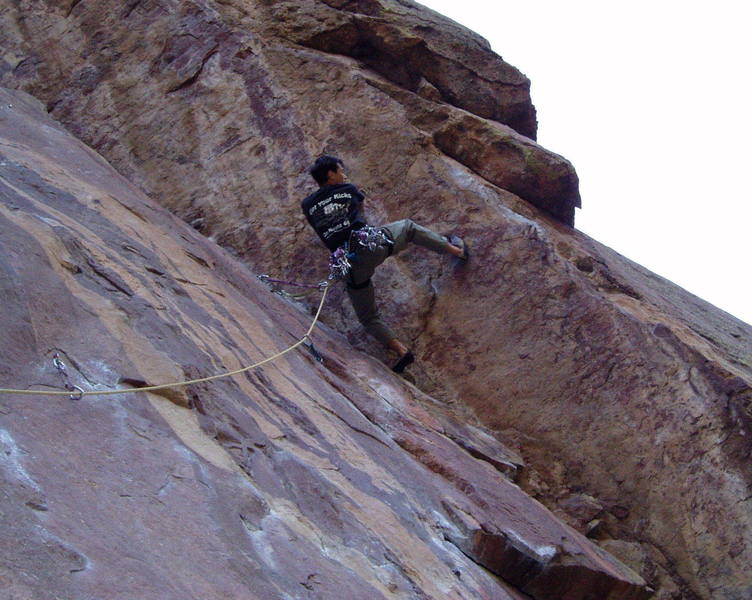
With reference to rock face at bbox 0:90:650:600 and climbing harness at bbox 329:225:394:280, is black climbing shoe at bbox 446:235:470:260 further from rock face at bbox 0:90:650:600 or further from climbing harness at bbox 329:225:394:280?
rock face at bbox 0:90:650:600

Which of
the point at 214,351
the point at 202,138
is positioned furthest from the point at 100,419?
the point at 202,138

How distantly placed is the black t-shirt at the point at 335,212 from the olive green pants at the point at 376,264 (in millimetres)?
194

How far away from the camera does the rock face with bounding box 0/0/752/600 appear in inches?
249

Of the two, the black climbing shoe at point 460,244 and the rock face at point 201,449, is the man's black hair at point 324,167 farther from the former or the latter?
the black climbing shoe at point 460,244

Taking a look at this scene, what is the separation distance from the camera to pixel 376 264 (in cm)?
690

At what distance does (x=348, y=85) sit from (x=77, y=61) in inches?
115

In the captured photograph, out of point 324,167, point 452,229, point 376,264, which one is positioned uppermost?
point 452,229

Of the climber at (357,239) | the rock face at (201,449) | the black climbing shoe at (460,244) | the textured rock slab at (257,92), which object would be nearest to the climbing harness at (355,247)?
the climber at (357,239)

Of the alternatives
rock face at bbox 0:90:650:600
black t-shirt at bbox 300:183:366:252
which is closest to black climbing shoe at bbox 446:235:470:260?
black t-shirt at bbox 300:183:366:252

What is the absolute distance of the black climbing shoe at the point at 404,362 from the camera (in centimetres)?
688

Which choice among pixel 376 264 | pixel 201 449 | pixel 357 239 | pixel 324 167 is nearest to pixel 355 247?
pixel 357 239

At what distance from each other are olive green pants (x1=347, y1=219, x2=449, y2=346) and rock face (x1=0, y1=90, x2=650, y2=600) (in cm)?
38

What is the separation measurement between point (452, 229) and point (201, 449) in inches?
167

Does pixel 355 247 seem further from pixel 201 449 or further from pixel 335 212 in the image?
pixel 201 449
